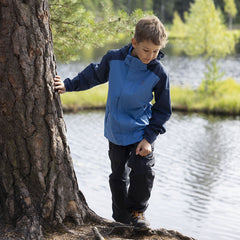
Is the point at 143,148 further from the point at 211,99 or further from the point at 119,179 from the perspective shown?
the point at 211,99

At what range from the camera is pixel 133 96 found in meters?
2.49

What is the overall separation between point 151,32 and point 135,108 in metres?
0.51

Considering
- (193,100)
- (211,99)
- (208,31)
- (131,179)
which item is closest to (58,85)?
(131,179)

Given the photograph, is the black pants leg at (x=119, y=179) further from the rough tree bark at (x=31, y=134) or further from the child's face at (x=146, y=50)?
the child's face at (x=146, y=50)

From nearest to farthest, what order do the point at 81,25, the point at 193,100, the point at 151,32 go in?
the point at 151,32
the point at 81,25
the point at 193,100

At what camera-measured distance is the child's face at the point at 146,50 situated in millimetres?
2346

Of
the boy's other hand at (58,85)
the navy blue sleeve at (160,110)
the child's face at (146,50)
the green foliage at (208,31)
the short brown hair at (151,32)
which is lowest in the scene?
the navy blue sleeve at (160,110)

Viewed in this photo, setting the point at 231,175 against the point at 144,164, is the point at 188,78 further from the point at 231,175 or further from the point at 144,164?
the point at 144,164

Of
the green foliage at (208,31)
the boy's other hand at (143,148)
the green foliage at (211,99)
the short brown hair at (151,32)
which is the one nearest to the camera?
the short brown hair at (151,32)

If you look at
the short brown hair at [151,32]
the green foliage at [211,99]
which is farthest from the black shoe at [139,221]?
the green foliage at [211,99]

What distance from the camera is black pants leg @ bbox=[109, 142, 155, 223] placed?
2.52 metres

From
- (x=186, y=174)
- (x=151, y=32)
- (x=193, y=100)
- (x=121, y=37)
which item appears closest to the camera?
(x=151, y=32)

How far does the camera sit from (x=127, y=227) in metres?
2.56

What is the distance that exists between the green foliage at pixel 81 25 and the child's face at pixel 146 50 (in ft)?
4.88
